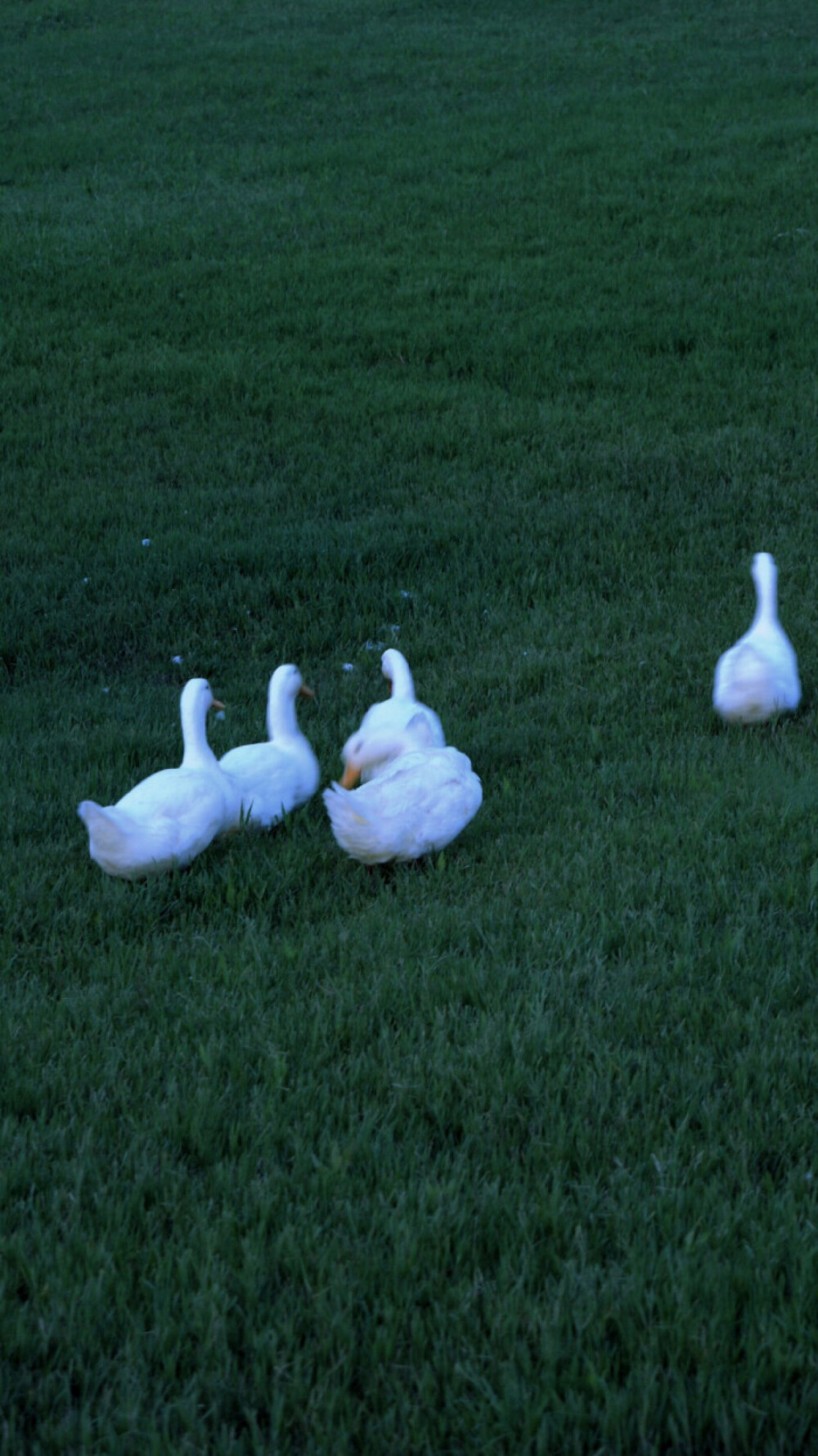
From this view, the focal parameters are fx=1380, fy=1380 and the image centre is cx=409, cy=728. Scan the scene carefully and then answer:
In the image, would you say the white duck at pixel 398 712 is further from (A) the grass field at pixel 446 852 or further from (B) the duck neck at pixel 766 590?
(B) the duck neck at pixel 766 590

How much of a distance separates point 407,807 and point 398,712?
116 centimetres

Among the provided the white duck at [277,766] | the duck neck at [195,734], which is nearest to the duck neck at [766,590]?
the white duck at [277,766]

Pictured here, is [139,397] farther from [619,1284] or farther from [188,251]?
[619,1284]

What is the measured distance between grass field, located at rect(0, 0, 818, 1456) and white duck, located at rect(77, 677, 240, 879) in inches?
4.8

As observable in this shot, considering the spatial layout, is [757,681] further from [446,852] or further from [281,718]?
[281,718]

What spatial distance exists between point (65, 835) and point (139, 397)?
756cm

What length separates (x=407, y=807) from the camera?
4566mm

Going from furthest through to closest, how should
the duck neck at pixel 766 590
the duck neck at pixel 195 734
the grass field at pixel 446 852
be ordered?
the duck neck at pixel 766 590 < the duck neck at pixel 195 734 < the grass field at pixel 446 852

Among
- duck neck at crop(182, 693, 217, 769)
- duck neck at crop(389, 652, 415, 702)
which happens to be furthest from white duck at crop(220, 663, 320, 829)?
duck neck at crop(389, 652, 415, 702)

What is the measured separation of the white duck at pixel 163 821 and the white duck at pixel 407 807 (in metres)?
0.49

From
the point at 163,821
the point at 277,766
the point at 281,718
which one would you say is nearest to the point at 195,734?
the point at 277,766

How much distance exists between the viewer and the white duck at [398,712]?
5527 millimetres

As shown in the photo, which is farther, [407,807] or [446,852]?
[446,852]

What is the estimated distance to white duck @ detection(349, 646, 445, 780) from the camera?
553cm
